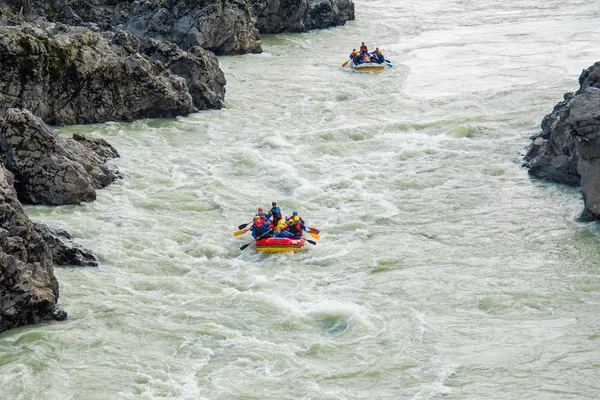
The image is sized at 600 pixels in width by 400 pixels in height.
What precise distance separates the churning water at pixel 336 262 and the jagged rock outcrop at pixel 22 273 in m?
0.37

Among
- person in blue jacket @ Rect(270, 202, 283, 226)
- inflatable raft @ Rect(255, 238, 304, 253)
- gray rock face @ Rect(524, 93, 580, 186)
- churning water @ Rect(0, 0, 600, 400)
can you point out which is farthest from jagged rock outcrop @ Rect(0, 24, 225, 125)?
gray rock face @ Rect(524, 93, 580, 186)

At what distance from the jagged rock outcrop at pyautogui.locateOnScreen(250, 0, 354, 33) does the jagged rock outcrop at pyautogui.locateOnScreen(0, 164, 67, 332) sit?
3695cm

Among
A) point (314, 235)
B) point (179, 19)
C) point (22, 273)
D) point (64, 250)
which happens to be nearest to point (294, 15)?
point (179, 19)

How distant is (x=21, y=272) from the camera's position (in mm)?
17984

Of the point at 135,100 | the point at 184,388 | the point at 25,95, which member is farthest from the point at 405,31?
the point at 184,388

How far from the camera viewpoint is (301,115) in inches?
1453

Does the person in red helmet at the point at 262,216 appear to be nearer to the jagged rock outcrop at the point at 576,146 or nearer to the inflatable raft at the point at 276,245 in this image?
the inflatable raft at the point at 276,245

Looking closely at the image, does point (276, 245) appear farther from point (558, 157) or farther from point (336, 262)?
point (558, 157)

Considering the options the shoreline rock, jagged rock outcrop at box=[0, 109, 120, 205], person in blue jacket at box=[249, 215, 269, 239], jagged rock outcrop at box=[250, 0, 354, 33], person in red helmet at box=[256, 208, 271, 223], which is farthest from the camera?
jagged rock outcrop at box=[250, 0, 354, 33]

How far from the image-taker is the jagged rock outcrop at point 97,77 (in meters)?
31.6

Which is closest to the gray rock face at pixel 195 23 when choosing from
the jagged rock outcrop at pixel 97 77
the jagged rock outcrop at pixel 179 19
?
the jagged rock outcrop at pixel 179 19

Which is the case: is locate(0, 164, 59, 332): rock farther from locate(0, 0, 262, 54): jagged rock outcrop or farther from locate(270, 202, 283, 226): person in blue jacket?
locate(0, 0, 262, 54): jagged rock outcrop

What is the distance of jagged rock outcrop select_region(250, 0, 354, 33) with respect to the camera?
54.3 metres

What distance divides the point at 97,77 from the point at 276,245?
42.7ft
